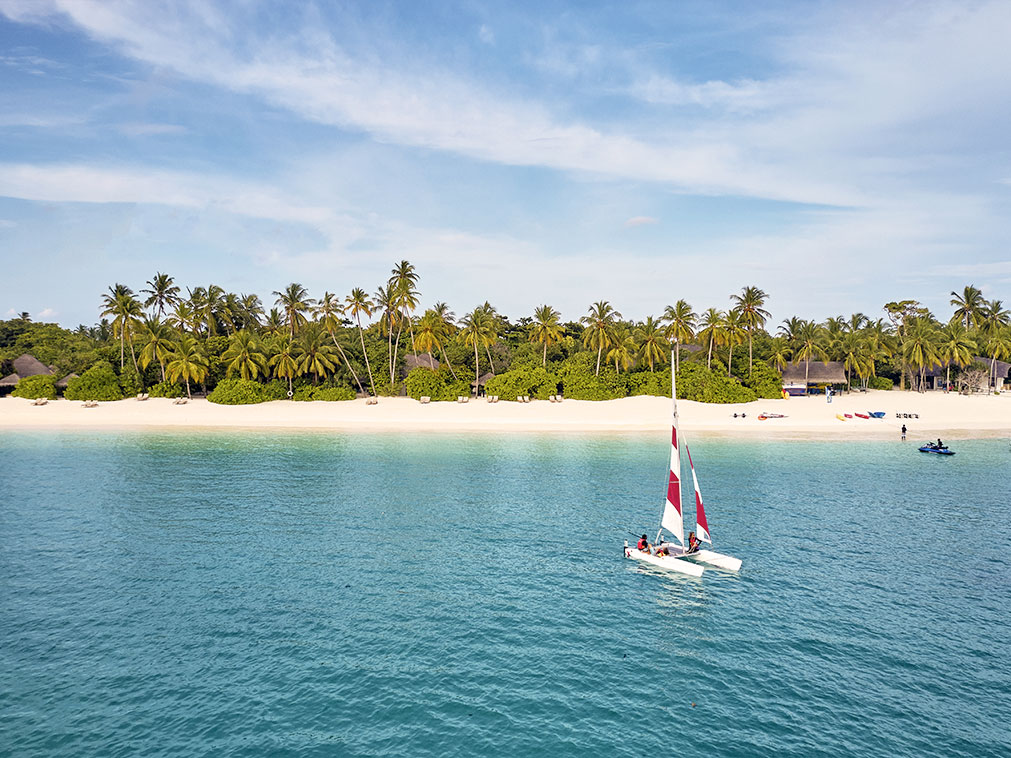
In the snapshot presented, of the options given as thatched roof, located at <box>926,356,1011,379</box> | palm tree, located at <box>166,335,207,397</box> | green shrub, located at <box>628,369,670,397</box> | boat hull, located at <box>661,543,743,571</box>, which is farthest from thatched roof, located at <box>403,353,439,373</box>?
thatched roof, located at <box>926,356,1011,379</box>

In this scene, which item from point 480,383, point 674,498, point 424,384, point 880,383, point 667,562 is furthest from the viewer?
point 880,383

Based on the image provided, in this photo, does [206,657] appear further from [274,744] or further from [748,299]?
[748,299]

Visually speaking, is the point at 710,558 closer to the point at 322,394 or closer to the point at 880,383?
the point at 322,394

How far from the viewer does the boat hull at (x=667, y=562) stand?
102 ft

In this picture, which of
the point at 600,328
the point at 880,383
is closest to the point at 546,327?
the point at 600,328

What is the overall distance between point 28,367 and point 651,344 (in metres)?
102

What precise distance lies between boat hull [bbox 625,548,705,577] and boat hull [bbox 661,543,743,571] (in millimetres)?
498

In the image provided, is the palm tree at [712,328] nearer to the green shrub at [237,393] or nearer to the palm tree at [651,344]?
the palm tree at [651,344]

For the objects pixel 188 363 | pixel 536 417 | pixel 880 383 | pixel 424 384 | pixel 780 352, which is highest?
pixel 780 352

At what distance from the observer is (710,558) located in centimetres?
3222

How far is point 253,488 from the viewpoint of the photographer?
155ft

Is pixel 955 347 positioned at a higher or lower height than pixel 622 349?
higher

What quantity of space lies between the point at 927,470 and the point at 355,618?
52.9 metres

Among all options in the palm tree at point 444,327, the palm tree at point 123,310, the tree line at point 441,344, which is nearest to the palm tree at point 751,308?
the tree line at point 441,344
